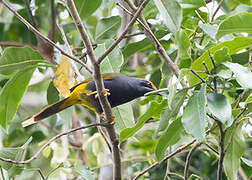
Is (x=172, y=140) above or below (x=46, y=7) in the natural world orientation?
below

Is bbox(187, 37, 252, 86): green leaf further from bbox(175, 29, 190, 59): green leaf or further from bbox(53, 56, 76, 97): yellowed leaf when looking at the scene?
bbox(53, 56, 76, 97): yellowed leaf

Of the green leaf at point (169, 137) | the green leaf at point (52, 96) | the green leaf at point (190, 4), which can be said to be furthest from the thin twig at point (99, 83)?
the green leaf at point (52, 96)

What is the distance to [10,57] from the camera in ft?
5.84

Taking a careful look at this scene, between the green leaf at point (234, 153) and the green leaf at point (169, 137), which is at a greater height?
the green leaf at point (169, 137)

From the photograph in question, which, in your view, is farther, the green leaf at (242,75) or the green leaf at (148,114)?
the green leaf at (148,114)

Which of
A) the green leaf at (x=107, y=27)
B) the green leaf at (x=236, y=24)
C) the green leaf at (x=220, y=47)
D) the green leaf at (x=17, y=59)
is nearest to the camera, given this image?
the green leaf at (x=236, y=24)

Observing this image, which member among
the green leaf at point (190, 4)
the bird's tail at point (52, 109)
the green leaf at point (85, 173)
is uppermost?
the green leaf at point (190, 4)

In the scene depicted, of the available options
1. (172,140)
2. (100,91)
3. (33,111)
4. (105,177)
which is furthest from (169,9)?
(33,111)

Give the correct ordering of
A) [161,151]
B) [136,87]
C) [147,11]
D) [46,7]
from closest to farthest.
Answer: [161,151] → [147,11] → [136,87] → [46,7]

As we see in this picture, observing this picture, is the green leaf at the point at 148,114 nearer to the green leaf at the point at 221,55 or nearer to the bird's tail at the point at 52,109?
the green leaf at the point at 221,55

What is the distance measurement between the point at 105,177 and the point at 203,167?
110 cm

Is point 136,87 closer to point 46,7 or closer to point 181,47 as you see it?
point 181,47

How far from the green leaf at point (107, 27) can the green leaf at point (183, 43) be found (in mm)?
900

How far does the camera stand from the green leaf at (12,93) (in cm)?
184
